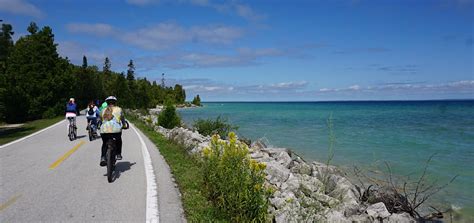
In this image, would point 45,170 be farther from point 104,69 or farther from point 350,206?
point 104,69

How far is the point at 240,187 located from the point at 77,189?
3865 millimetres

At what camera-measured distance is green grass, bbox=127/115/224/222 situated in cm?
584

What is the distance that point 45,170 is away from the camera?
9289 millimetres

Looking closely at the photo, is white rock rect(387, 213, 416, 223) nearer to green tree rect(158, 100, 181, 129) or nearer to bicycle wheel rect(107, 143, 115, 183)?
bicycle wheel rect(107, 143, 115, 183)

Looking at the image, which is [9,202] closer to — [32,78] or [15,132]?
[15,132]

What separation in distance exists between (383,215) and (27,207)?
6498mm

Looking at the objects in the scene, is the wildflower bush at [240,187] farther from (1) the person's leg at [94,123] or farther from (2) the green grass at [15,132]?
(2) the green grass at [15,132]

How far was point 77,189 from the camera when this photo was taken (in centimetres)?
735

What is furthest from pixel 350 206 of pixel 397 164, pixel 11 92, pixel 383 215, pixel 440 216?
pixel 11 92

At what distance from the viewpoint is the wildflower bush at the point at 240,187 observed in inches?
218

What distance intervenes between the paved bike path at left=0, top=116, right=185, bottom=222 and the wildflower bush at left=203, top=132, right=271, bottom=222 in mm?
801

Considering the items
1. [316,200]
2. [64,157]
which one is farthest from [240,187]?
[64,157]

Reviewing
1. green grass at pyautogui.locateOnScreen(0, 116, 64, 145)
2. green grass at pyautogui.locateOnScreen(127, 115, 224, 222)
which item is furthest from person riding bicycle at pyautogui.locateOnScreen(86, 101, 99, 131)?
green grass at pyautogui.locateOnScreen(127, 115, 224, 222)

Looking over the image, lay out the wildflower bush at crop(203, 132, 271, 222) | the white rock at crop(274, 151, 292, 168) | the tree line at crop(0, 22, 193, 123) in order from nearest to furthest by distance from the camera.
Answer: the wildflower bush at crop(203, 132, 271, 222)
the white rock at crop(274, 151, 292, 168)
the tree line at crop(0, 22, 193, 123)
